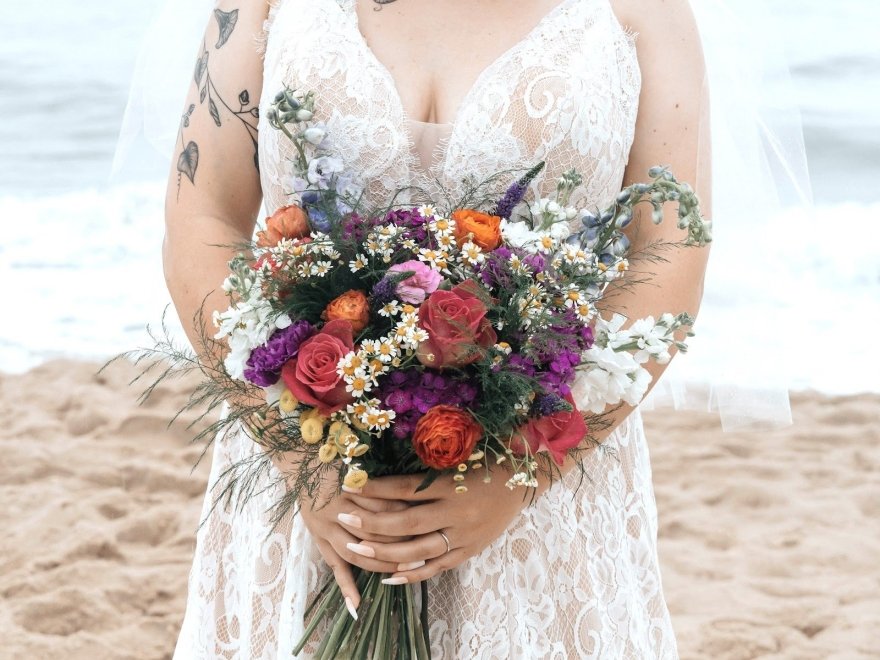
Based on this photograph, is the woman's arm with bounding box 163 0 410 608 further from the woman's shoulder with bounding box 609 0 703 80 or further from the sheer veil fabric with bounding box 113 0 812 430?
the woman's shoulder with bounding box 609 0 703 80

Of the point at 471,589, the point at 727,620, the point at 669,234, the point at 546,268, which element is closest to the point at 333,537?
the point at 471,589

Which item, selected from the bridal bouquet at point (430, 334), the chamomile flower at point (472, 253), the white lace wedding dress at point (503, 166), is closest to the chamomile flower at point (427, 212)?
the bridal bouquet at point (430, 334)

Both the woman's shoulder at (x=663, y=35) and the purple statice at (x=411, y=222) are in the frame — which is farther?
the woman's shoulder at (x=663, y=35)

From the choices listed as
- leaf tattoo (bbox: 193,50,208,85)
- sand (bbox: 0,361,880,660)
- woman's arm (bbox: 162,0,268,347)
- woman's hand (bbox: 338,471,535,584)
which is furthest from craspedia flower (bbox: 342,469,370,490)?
sand (bbox: 0,361,880,660)

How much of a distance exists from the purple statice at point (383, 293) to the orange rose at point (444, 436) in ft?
0.56

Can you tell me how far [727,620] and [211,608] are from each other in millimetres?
2408

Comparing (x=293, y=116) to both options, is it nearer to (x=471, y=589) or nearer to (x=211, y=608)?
(x=471, y=589)

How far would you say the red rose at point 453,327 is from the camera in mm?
1396

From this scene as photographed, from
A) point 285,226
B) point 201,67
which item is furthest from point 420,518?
point 201,67

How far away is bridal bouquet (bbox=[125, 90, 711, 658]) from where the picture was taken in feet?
4.67

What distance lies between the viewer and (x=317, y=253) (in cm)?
149

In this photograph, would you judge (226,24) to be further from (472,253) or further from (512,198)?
(472,253)

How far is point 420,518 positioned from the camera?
164 centimetres

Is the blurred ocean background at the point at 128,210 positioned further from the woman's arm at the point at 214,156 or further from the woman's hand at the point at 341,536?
the woman's hand at the point at 341,536
